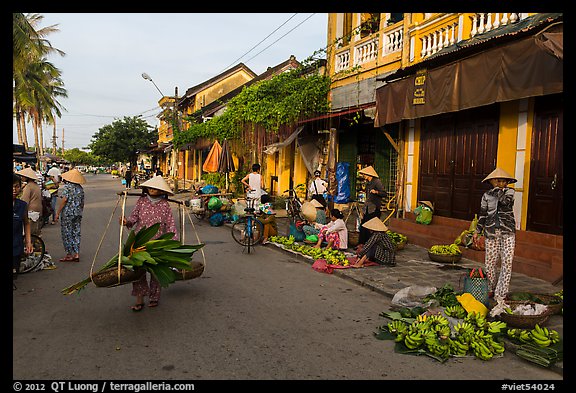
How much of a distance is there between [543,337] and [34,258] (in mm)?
7864

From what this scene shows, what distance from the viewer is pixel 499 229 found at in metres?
5.65

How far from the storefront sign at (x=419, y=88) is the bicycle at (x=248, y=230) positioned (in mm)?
4845

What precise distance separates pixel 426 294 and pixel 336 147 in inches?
389

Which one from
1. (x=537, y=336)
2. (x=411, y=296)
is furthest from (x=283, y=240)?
(x=537, y=336)

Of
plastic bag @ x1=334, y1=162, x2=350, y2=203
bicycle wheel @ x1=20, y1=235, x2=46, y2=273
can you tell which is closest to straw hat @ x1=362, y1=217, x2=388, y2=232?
bicycle wheel @ x1=20, y1=235, x2=46, y2=273

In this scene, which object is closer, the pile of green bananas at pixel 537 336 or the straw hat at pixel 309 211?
the pile of green bananas at pixel 537 336

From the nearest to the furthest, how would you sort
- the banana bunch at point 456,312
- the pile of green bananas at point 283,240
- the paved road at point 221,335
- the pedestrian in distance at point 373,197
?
the paved road at point 221,335 → the banana bunch at point 456,312 → the pedestrian in distance at point 373,197 → the pile of green bananas at point 283,240

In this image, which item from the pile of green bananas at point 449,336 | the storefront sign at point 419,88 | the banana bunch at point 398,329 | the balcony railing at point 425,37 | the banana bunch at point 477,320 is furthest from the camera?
the storefront sign at point 419,88

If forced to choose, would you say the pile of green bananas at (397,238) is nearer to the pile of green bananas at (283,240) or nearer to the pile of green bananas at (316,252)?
the pile of green bananas at (316,252)

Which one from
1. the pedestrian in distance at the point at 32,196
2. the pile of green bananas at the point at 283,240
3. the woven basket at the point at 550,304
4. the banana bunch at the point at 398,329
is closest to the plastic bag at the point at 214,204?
the pile of green bananas at the point at 283,240

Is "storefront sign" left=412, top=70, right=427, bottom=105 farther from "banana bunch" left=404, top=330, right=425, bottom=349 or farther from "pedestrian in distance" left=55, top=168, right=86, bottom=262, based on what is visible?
"pedestrian in distance" left=55, top=168, right=86, bottom=262

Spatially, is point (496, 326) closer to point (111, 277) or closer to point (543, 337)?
point (543, 337)

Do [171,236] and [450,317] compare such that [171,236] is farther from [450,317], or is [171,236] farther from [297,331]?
[450,317]

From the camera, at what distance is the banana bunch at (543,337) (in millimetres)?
4066
